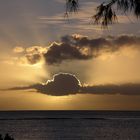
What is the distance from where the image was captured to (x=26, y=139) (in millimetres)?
72875

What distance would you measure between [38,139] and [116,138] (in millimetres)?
11028

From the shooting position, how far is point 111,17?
10031 millimetres

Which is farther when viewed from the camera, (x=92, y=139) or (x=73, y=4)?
(x=92, y=139)

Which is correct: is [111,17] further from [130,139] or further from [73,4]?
[130,139]

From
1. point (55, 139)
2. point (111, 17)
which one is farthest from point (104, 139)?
point (111, 17)

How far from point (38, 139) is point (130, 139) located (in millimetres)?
12775

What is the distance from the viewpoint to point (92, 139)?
246ft

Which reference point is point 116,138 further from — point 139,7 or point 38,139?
point 139,7

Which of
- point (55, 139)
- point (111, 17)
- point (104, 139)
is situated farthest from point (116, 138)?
point (111, 17)

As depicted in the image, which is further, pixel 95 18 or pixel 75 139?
pixel 75 139

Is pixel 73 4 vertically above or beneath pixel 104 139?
beneath

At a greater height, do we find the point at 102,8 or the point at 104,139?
the point at 104,139

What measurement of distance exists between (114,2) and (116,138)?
2630 inches

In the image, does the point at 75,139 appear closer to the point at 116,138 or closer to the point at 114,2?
the point at 116,138
